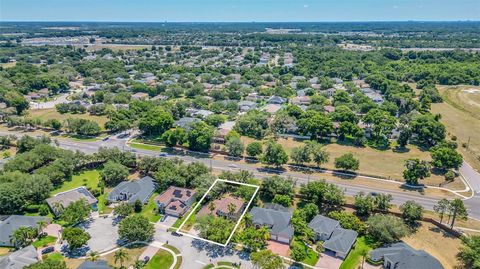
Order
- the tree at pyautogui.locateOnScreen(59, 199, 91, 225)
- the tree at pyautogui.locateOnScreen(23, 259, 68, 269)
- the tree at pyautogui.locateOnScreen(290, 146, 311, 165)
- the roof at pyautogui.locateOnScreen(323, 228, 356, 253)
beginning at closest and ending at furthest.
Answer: the tree at pyautogui.locateOnScreen(23, 259, 68, 269) → the roof at pyautogui.locateOnScreen(323, 228, 356, 253) → the tree at pyautogui.locateOnScreen(59, 199, 91, 225) → the tree at pyautogui.locateOnScreen(290, 146, 311, 165)

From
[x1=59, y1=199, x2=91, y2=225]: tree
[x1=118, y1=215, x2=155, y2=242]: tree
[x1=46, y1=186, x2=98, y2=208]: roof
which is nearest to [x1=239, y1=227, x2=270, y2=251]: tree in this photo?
[x1=118, y1=215, x2=155, y2=242]: tree

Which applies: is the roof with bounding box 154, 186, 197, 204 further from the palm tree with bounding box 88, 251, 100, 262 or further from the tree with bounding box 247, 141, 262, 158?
the tree with bounding box 247, 141, 262, 158

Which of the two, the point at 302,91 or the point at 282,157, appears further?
the point at 302,91

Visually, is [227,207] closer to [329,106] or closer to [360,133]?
[360,133]

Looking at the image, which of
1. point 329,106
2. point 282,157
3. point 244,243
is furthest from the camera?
point 329,106

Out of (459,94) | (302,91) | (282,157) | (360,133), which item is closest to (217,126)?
(282,157)

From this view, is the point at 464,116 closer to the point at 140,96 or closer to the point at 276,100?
the point at 276,100
